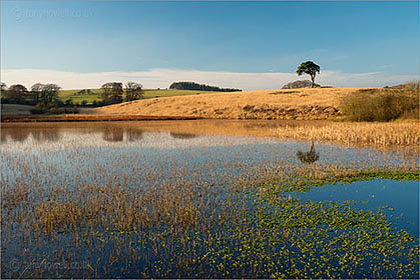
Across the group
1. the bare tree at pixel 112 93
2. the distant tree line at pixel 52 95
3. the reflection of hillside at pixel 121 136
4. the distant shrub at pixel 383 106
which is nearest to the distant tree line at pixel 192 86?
the distant tree line at pixel 52 95

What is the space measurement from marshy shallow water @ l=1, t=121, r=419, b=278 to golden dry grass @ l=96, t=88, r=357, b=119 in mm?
51378

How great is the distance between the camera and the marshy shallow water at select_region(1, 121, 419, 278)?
664 centimetres

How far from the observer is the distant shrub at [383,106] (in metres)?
40.1

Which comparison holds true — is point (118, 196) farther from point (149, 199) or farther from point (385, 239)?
point (385, 239)

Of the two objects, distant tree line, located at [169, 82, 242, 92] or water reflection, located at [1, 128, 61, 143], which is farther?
distant tree line, located at [169, 82, 242, 92]

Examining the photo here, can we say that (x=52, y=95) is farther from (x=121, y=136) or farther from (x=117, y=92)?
(x=121, y=136)

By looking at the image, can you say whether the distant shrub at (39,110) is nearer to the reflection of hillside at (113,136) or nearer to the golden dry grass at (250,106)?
the golden dry grass at (250,106)

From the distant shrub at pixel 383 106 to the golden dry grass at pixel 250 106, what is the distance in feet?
43.9

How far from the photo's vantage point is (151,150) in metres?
22.9

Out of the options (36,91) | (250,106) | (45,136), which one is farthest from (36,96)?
(45,136)

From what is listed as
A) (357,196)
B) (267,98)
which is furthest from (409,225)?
(267,98)

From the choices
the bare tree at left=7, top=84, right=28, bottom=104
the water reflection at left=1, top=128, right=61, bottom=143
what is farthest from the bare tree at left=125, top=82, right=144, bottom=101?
the water reflection at left=1, top=128, right=61, bottom=143

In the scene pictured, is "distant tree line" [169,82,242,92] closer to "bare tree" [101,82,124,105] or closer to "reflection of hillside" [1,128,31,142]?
"bare tree" [101,82,124,105]

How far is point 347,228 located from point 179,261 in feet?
17.1
